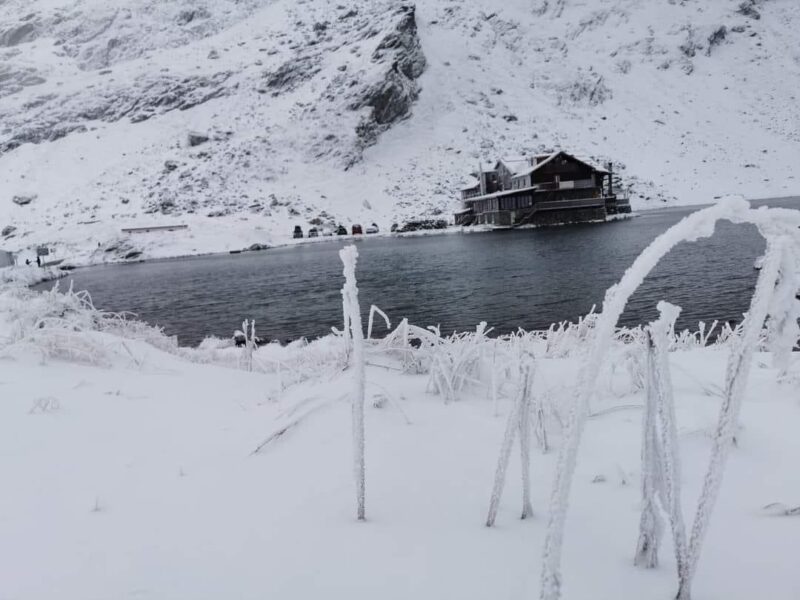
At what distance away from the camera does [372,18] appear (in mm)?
105312

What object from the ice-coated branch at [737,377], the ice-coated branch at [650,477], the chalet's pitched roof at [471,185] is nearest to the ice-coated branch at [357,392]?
the ice-coated branch at [650,477]

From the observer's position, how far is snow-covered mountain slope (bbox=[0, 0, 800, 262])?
74125 millimetres

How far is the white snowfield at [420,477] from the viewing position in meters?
1.98

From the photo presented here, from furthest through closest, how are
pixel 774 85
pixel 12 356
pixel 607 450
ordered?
pixel 774 85 → pixel 12 356 → pixel 607 450

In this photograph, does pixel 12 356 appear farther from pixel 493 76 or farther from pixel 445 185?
pixel 493 76

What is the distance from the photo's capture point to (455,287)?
920 inches

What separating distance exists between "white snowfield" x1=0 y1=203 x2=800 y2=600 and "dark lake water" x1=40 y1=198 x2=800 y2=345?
39.0 feet

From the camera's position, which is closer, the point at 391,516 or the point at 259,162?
the point at 391,516

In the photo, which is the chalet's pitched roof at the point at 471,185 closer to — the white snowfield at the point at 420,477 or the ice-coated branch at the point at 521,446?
the white snowfield at the point at 420,477

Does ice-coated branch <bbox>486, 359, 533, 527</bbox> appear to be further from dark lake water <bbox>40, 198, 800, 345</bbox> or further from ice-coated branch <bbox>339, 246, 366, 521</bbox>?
dark lake water <bbox>40, 198, 800, 345</bbox>

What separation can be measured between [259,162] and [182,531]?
82.7 metres

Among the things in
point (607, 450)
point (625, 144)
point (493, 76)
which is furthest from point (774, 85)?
point (607, 450)

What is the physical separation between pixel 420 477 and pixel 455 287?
20.4m

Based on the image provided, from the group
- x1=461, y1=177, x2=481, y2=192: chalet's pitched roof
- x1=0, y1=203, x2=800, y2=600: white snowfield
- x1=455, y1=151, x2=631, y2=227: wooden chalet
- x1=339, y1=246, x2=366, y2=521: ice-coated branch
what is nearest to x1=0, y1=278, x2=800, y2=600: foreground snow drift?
x1=0, y1=203, x2=800, y2=600: white snowfield
